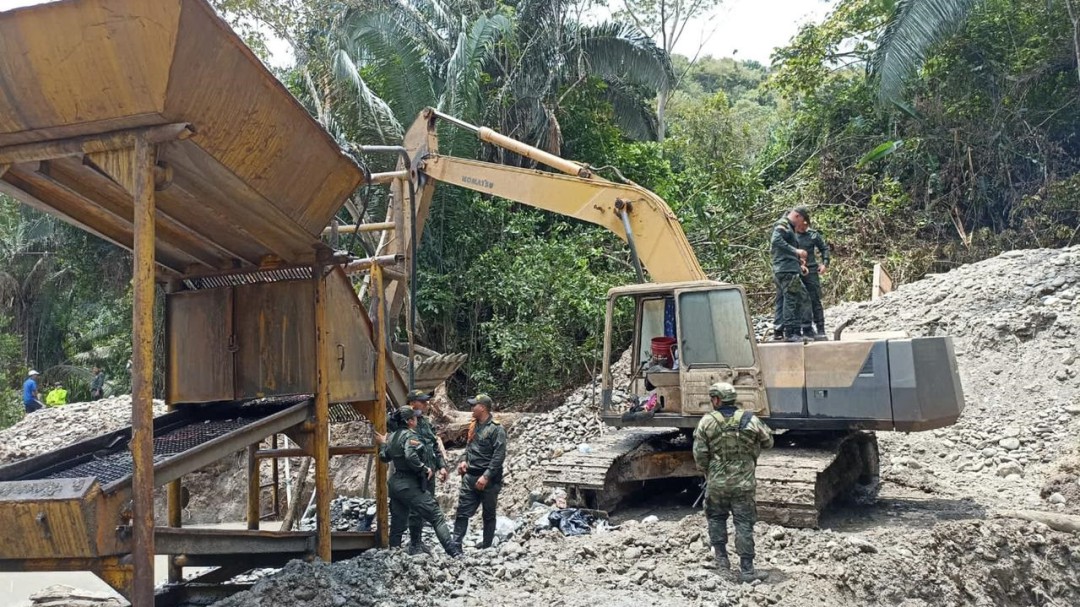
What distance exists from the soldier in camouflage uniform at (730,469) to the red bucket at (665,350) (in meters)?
1.88

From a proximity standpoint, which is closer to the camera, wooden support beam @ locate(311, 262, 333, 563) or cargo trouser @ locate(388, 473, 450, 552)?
wooden support beam @ locate(311, 262, 333, 563)

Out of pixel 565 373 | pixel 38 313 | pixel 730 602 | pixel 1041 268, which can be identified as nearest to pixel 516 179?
pixel 730 602

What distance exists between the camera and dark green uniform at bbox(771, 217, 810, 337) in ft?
28.6

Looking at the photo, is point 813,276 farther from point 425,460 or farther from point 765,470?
point 425,460

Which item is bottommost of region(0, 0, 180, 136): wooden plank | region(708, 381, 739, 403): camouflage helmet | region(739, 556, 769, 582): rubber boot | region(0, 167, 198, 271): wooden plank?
region(739, 556, 769, 582): rubber boot

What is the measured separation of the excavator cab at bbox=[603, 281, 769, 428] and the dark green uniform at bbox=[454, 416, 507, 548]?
1.37 m

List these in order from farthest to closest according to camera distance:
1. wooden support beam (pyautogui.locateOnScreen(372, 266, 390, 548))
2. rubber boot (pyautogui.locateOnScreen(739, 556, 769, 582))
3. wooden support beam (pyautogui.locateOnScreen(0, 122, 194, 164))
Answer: wooden support beam (pyautogui.locateOnScreen(372, 266, 390, 548)), rubber boot (pyautogui.locateOnScreen(739, 556, 769, 582)), wooden support beam (pyautogui.locateOnScreen(0, 122, 194, 164))

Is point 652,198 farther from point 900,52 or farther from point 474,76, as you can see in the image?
point 900,52

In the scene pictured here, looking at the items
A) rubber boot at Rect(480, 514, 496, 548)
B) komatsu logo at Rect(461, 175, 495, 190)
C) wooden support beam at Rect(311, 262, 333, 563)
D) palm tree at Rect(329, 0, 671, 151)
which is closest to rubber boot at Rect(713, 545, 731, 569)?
rubber boot at Rect(480, 514, 496, 548)

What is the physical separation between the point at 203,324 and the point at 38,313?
2394cm

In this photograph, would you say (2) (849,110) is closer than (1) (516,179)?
No

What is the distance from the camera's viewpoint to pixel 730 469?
6.61 m

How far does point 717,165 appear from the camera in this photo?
18.5 meters

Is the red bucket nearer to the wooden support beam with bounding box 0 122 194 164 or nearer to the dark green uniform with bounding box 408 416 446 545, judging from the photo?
the dark green uniform with bounding box 408 416 446 545
